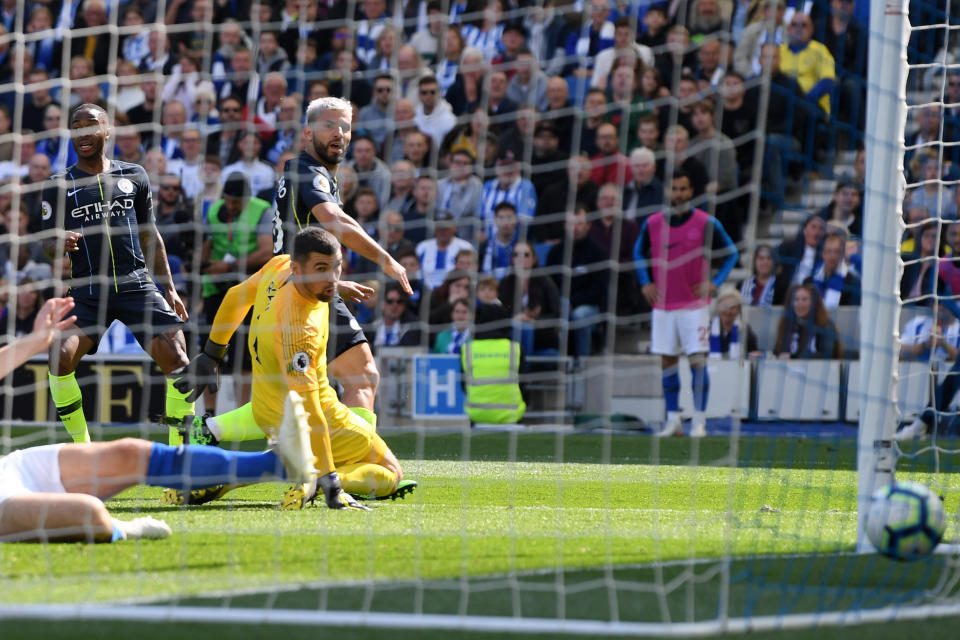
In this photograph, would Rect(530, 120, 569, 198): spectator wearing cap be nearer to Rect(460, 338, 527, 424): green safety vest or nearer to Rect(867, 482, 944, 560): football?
Rect(460, 338, 527, 424): green safety vest

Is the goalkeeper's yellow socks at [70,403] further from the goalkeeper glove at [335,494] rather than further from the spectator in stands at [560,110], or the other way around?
the spectator in stands at [560,110]

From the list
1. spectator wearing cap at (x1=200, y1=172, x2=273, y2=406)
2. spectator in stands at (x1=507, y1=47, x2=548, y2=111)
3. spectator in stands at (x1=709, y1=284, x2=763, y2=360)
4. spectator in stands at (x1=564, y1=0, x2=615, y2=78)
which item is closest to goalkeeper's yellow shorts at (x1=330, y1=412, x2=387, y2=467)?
spectator wearing cap at (x1=200, y1=172, x2=273, y2=406)

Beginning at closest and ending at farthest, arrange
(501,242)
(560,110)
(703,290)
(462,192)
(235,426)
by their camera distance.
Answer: (235,426)
(462,192)
(501,242)
(560,110)
(703,290)

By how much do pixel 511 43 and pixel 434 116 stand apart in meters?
1.32

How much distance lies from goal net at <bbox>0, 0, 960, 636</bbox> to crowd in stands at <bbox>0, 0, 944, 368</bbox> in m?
0.03

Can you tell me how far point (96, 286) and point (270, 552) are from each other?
3224 mm

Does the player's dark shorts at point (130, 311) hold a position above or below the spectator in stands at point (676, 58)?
below

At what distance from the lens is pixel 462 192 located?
10.6m

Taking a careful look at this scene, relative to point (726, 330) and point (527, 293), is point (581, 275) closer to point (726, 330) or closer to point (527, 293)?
point (527, 293)

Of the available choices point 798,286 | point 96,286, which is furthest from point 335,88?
point 96,286

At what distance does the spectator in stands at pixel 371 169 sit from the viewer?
35.3ft

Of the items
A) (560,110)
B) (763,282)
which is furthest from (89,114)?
(763,282)

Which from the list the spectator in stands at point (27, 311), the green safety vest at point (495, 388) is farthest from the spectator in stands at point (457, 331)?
the spectator in stands at point (27, 311)

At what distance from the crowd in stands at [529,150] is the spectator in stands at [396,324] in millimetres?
24
